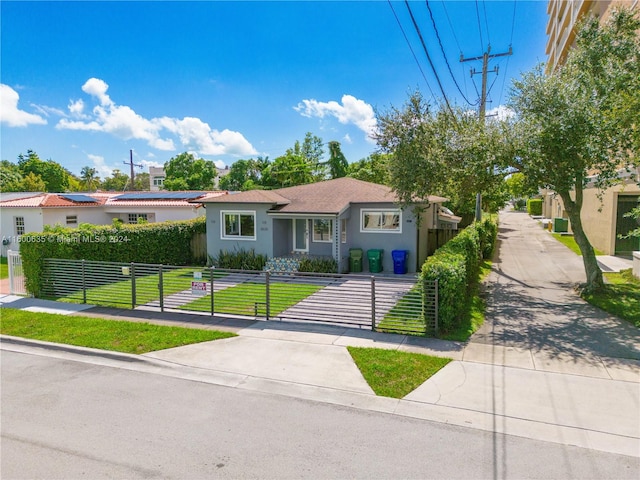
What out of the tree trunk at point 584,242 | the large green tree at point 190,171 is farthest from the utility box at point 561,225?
the large green tree at point 190,171

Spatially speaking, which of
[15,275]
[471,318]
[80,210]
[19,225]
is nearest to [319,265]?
[471,318]

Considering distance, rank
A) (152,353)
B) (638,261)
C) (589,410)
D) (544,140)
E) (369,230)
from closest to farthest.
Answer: (589,410) < (152,353) < (544,140) < (638,261) < (369,230)

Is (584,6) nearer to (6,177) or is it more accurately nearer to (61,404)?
(61,404)

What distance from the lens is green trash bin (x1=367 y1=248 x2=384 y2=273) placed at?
17.7m

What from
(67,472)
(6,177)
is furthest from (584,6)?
(6,177)

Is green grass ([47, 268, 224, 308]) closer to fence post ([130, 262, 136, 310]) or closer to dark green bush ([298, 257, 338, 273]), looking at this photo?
fence post ([130, 262, 136, 310])

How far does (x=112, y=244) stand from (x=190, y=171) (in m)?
39.8

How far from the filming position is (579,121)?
1041 centimetres

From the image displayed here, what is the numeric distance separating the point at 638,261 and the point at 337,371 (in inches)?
527

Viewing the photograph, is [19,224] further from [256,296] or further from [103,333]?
[256,296]

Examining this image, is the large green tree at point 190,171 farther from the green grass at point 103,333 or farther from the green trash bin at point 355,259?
the green grass at point 103,333

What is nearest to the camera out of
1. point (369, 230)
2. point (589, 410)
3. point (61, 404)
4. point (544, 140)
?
point (589, 410)

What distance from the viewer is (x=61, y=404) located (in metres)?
6.47

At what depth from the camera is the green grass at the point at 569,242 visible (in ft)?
74.0
